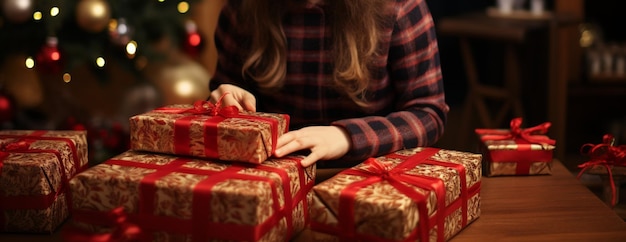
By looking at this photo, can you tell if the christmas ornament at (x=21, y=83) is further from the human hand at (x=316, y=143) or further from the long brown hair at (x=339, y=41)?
the human hand at (x=316, y=143)

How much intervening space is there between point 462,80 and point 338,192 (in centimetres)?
376

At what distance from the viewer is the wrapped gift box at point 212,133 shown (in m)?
1.12

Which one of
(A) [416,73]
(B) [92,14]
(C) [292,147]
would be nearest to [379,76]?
(A) [416,73]

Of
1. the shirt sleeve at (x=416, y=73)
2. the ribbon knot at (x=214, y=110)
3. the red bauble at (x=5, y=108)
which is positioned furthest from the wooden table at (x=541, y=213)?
the red bauble at (x=5, y=108)

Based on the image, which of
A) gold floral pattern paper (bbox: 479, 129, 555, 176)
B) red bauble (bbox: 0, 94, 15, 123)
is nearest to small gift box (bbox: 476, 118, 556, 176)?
gold floral pattern paper (bbox: 479, 129, 555, 176)

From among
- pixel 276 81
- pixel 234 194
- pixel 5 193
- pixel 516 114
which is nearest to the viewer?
pixel 234 194

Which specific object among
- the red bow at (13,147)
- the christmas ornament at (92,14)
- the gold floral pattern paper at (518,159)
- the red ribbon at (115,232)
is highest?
the christmas ornament at (92,14)

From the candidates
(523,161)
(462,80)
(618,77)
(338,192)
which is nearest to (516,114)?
(618,77)

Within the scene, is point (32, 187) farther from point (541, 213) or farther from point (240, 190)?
point (541, 213)

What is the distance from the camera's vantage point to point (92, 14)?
2775 millimetres

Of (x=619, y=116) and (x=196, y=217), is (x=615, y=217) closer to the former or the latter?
(x=196, y=217)

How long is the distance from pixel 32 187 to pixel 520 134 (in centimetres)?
91

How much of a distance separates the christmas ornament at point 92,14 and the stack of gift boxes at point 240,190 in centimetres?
164

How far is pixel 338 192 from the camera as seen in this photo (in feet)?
3.35
